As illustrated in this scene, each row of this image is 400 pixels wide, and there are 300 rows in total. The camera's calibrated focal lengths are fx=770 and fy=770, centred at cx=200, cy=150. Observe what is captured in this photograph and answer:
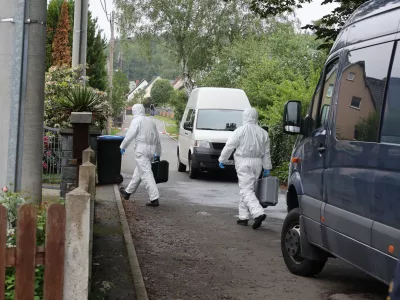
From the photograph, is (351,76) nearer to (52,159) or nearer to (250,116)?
(250,116)

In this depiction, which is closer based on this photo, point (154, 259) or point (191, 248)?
point (154, 259)

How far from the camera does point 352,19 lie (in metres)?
7.01

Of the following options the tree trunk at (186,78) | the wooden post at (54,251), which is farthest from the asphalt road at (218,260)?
the tree trunk at (186,78)

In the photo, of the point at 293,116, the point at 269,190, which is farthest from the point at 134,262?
the point at 269,190

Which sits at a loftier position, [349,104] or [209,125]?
[349,104]

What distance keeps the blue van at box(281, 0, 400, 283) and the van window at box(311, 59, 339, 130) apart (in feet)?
0.04

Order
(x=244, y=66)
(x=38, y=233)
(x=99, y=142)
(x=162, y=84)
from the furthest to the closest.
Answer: (x=162, y=84) → (x=244, y=66) → (x=99, y=142) → (x=38, y=233)

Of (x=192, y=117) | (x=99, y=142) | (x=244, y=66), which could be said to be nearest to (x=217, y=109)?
(x=192, y=117)

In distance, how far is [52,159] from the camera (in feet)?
49.5

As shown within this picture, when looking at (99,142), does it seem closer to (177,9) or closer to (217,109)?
(217,109)

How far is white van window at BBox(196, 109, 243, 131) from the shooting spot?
20.4 meters

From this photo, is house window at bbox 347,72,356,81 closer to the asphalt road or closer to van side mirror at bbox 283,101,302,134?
van side mirror at bbox 283,101,302,134

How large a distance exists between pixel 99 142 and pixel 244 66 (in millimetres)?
24539

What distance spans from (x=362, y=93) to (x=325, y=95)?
1.35 m
